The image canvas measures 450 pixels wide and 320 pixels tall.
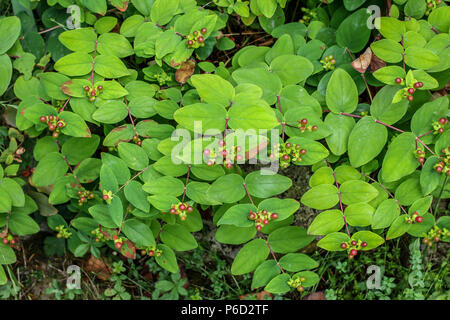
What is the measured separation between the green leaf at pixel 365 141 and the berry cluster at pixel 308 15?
0.72m

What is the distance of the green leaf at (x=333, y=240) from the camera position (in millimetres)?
1849

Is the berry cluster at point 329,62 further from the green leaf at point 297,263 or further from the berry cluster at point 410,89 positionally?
the green leaf at point 297,263

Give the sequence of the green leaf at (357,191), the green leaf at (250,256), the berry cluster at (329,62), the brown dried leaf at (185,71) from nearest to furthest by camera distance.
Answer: the green leaf at (357,191) < the green leaf at (250,256) < the berry cluster at (329,62) < the brown dried leaf at (185,71)

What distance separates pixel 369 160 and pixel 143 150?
1.02m

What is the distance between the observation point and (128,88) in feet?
6.85

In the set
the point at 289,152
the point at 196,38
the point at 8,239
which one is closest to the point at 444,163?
the point at 289,152

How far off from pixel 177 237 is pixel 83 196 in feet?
1.64

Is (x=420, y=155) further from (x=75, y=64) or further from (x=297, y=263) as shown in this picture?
(x=75, y=64)

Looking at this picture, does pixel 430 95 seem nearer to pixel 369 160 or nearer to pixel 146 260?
pixel 369 160

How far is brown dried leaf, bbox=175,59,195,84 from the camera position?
7.18ft

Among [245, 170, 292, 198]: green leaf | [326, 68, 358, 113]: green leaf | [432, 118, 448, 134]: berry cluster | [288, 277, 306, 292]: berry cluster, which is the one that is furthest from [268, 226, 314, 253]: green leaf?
[432, 118, 448, 134]: berry cluster

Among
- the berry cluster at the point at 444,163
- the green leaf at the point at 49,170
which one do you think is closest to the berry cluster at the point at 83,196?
the green leaf at the point at 49,170

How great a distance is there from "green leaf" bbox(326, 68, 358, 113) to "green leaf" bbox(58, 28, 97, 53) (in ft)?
3.86

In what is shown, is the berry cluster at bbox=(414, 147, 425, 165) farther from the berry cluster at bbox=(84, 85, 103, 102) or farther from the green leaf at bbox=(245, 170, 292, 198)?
the berry cluster at bbox=(84, 85, 103, 102)
